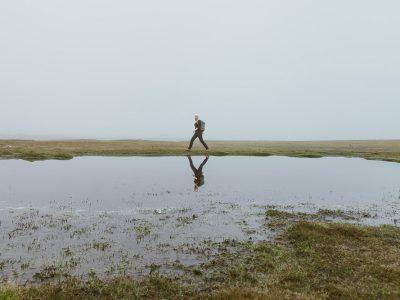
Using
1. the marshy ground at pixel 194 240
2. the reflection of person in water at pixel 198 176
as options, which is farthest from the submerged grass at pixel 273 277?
→ the reflection of person in water at pixel 198 176

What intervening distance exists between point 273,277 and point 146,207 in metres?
12.9

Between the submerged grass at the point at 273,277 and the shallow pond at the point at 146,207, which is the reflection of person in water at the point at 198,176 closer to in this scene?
the shallow pond at the point at 146,207

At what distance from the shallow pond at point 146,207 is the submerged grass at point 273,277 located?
132 centimetres

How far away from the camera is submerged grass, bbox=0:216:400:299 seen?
1154 centimetres

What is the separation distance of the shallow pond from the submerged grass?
1323 millimetres

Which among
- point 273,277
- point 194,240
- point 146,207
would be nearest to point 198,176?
point 146,207

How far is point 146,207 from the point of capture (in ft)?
80.5

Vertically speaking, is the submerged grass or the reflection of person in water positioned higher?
the reflection of person in water

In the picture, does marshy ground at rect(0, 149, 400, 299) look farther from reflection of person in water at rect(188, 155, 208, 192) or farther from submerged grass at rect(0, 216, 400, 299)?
reflection of person in water at rect(188, 155, 208, 192)

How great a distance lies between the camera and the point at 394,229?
19.7 m

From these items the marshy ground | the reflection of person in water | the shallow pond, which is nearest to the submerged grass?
the marshy ground

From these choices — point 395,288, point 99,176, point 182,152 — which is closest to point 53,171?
point 99,176

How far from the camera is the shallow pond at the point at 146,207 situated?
15203mm

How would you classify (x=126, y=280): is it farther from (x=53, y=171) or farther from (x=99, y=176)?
(x=53, y=171)
